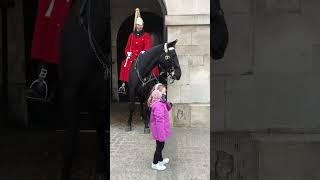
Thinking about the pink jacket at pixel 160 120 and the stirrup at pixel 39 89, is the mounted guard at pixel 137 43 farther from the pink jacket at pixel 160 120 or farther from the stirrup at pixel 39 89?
the stirrup at pixel 39 89

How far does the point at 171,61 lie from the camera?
1693mm

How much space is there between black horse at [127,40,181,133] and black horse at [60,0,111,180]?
0.11 meters

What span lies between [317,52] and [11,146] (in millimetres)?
1339

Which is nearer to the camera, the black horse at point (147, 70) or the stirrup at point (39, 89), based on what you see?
the black horse at point (147, 70)

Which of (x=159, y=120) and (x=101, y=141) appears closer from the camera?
(x=159, y=120)

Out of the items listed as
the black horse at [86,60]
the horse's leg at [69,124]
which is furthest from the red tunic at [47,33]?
the horse's leg at [69,124]

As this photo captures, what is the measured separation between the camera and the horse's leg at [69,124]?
1.83 meters

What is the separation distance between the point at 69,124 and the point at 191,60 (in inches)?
22.9

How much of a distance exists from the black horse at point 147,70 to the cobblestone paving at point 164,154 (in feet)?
0.14

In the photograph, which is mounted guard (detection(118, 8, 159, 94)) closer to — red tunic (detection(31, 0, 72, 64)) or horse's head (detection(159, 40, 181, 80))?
horse's head (detection(159, 40, 181, 80))

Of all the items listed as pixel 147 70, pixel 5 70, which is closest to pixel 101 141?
pixel 147 70

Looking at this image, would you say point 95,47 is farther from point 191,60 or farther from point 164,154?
point 164,154

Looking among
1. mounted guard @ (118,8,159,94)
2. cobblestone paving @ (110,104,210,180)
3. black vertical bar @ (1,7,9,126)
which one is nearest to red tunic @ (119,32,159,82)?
mounted guard @ (118,8,159,94)

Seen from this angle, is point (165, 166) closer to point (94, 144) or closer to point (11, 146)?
point (94, 144)
